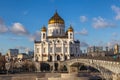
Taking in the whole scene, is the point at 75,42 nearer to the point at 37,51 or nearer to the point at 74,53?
the point at 74,53

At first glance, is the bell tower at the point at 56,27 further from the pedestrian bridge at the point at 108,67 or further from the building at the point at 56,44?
the pedestrian bridge at the point at 108,67

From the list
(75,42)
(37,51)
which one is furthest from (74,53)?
(37,51)

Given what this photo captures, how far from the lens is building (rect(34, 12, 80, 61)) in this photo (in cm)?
12769

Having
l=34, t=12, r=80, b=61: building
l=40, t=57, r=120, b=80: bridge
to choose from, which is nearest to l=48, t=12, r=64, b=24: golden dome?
l=34, t=12, r=80, b=61: building

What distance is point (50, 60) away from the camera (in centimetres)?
12775

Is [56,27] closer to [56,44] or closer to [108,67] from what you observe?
[56,44]

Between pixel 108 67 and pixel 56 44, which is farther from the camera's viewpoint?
pixel 56 44

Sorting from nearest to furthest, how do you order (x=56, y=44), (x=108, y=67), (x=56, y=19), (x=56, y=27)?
(x=108, y=67), (x=56, y=44), (x=56, y=27), (x=56, y=19)

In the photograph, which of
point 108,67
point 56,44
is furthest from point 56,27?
point 108,67

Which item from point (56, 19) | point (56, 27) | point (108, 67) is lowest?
point (108, 67)

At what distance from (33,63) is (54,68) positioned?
288 inches

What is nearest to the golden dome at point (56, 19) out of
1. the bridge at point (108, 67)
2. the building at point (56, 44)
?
the building at point (56, 44)

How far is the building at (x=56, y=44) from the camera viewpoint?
12769cm

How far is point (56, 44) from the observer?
129000 millimetres
